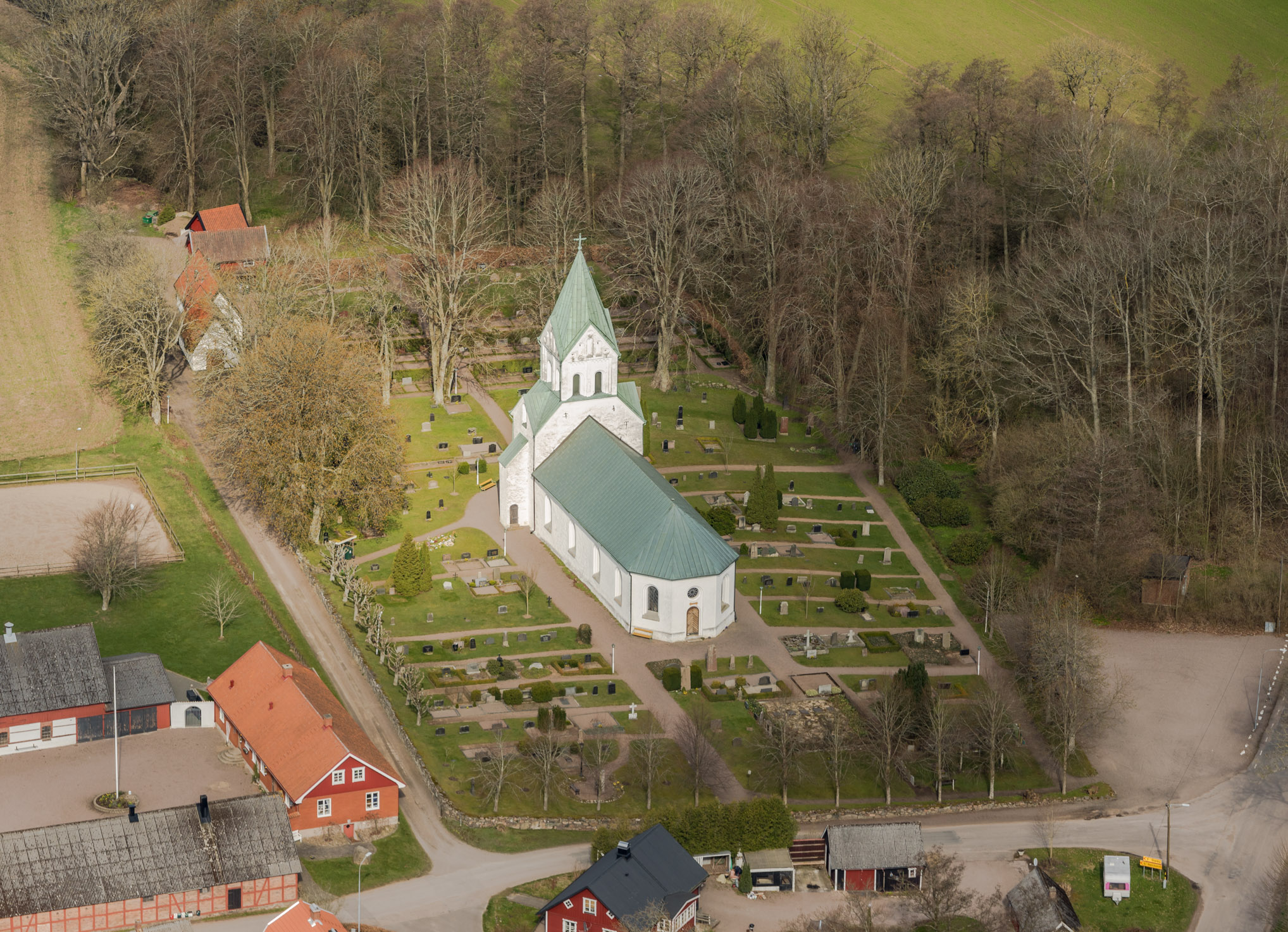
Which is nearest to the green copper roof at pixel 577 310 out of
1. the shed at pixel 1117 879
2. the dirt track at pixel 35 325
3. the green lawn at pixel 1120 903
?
the dirt track at pixel 35 325

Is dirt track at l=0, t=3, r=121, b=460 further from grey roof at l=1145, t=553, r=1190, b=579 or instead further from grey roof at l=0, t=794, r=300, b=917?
grey roof at l=1145, t=553, r=1190, b=579

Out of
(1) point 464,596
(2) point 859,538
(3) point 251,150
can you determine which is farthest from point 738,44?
(1) point 464,596

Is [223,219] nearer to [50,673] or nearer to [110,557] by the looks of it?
[110,557]

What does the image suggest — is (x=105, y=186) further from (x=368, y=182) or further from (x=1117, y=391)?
(x=1117, y=391)

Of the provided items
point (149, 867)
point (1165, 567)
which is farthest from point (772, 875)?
point (1165, 567)

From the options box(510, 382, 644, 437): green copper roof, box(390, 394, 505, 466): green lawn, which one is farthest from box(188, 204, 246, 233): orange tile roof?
box(510, 382, 644, 437): green copper roof
